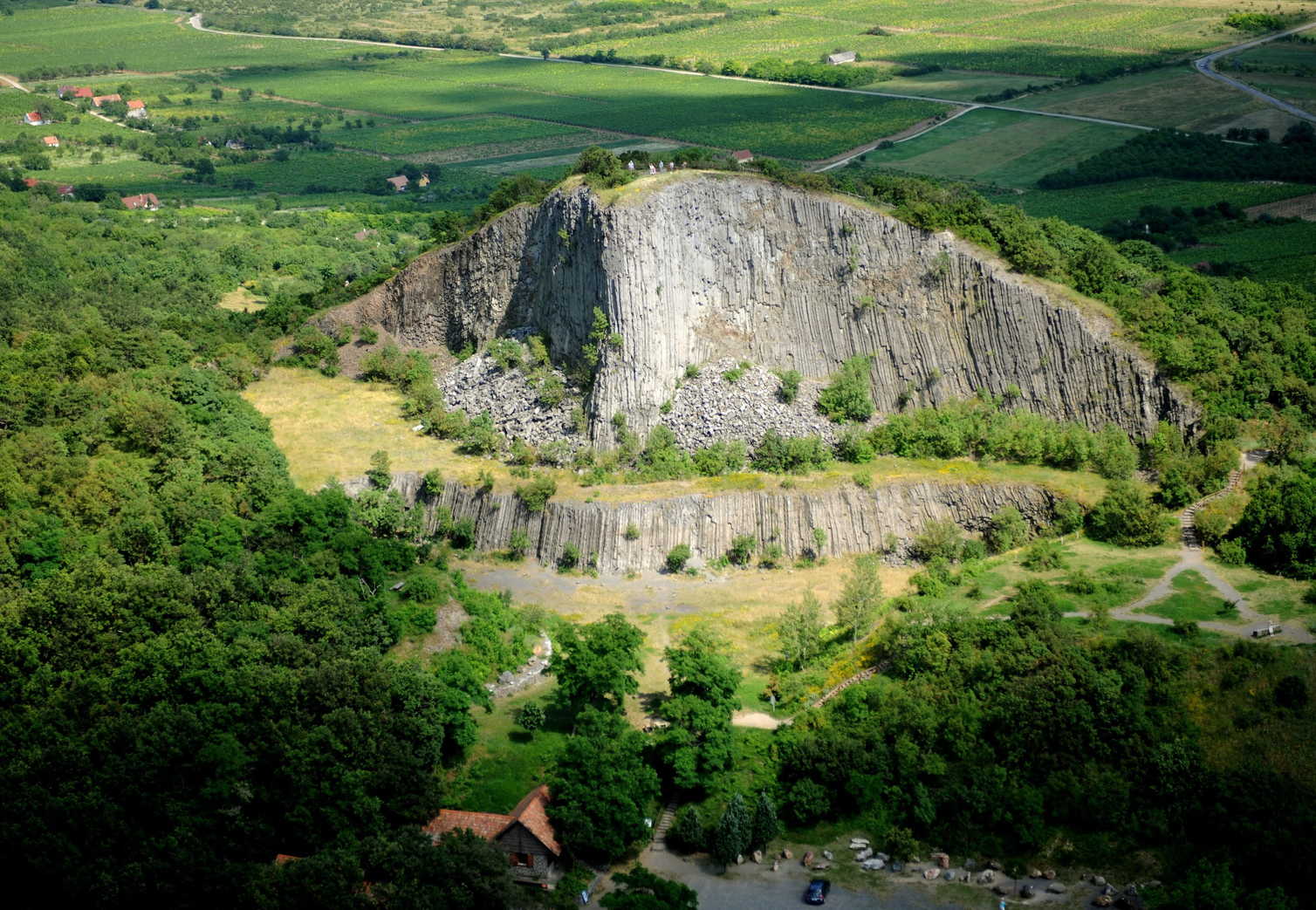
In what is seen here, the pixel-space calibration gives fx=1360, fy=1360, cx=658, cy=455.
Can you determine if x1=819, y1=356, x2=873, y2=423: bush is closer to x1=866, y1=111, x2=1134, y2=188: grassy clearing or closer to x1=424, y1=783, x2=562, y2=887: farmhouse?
x1=424, y1=783, x2=562, y2=887: farmhouse

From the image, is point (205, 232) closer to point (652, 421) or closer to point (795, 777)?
point (652, 421)

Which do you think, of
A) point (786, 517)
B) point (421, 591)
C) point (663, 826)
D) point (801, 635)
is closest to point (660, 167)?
point (786, 517)

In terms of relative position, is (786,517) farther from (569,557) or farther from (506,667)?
(506,667)

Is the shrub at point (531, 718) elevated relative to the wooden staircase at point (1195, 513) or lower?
lower

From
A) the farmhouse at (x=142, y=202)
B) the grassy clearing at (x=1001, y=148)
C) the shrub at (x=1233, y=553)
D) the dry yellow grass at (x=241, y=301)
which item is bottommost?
the shrub at (x=1233, y=553)

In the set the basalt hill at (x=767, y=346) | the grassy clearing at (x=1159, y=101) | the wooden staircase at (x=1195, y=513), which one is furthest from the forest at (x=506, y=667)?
the grassy clearing at (x=1159, y=101)

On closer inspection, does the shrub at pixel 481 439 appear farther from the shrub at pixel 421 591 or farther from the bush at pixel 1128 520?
the bush at pixel 1128 520

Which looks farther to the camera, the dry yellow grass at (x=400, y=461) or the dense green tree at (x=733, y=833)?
the dry yellow grass at (x=400, y=461)

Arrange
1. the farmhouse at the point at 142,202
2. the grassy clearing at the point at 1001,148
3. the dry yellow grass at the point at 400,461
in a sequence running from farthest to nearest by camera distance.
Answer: the farmhouse at the point at 142,202
the grassy clearing at the point at 1001,148
the dry yellow grass at the point at 400,461
